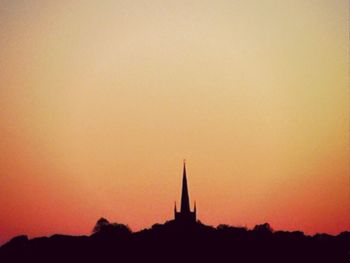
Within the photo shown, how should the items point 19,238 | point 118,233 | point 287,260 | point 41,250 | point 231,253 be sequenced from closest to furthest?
point 287,260
point 231,253
point 41,250
point 19,238
point 118,233

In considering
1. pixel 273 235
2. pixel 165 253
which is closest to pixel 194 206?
pixel 273 235

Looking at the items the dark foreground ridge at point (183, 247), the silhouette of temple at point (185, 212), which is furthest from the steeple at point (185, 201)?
the dark foreground ridge at point (183, 247)

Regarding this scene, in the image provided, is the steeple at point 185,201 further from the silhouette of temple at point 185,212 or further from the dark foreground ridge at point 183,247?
the dark foreground ridge at point 183,247

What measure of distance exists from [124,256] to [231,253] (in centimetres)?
1925

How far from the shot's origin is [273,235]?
156625 mm

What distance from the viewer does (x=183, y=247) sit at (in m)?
144

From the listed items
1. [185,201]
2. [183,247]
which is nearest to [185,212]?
[185,201]

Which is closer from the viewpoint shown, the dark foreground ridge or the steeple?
the dark foreground ridge

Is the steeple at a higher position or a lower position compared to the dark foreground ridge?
higher

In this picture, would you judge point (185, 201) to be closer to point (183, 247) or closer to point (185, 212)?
point (185, 212)

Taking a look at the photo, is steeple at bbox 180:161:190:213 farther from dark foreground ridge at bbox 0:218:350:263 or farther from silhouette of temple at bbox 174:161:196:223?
dark foreground ridge at bbox 0:218:350:263

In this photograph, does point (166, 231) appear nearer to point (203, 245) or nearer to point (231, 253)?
point (203, 245)

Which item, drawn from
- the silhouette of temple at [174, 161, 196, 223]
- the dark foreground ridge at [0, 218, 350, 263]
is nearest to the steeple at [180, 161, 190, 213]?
the silhouette of temple at [174, 161, 196, 223]

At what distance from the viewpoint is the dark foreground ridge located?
129625 mm
